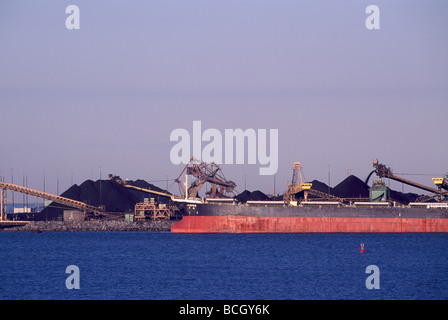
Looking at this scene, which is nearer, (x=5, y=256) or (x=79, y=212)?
(x=5, y=256)

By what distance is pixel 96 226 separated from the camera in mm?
112875

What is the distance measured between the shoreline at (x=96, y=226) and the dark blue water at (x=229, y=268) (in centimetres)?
2244

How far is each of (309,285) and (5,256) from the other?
35587mm

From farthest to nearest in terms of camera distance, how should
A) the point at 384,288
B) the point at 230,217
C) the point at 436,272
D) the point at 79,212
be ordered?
the point at 79,212, the point at 230,217, the point at 436,272, the point at 384,288

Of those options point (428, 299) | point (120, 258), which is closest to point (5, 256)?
point (120, 258)

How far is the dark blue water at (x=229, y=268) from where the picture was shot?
43.4 meters
